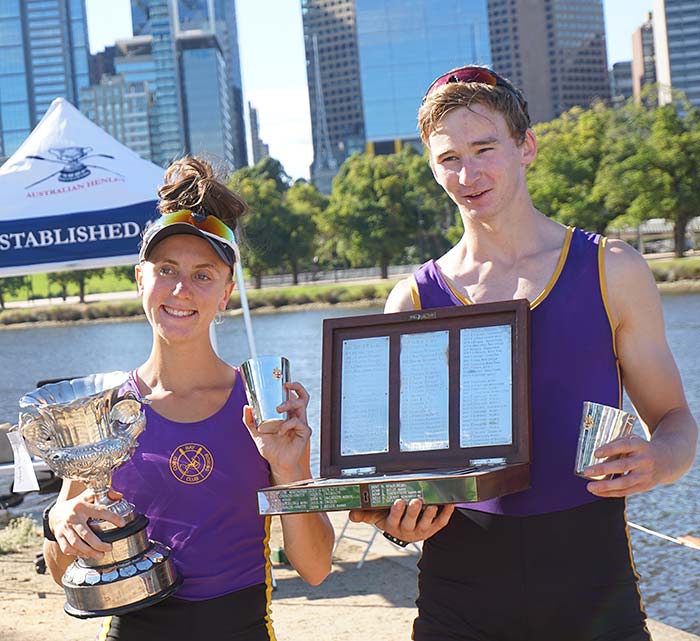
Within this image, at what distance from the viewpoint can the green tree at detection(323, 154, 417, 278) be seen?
61.1m

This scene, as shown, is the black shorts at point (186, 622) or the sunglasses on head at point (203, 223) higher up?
the sunglasses on head at point (203, 223)

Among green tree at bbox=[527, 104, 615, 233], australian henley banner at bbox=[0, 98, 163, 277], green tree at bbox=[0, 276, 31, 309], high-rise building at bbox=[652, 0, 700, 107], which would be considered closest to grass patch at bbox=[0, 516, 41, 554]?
australian henley banner at bbox=[0, 98, 163, 277]

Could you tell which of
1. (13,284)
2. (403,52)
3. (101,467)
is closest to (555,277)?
(101,467)

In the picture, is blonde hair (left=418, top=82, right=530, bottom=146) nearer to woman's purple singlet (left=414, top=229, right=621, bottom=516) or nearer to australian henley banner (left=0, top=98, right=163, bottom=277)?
woman's purple singlet (left=414, top=229, right=621, bottom=516)

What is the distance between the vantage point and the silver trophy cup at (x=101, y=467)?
2.39 metres

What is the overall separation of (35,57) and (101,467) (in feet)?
601

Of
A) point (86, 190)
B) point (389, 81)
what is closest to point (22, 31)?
point (389, 81)

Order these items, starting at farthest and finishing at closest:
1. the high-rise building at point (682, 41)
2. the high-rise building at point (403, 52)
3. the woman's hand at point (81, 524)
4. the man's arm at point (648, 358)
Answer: the high-rise building at point (682, 41) → the high-rise building at point (403, 52) → the man's arm at point (648, 358) → the woman's hand at point (81, 524)

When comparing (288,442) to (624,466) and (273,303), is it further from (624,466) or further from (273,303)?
(273,303)

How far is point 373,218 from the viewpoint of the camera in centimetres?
6156

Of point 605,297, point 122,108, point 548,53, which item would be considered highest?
point 548,53

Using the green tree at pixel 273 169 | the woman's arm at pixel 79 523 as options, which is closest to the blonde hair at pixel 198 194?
the woman's arm at pixel 79 523

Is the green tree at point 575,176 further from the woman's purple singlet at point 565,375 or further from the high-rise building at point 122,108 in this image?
the high-rise building at point 122,108

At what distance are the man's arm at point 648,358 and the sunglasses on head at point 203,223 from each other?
1.00 meters
